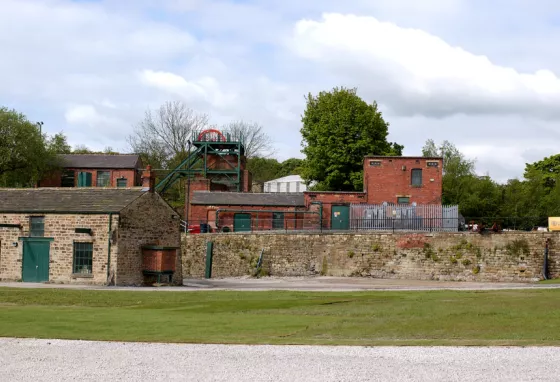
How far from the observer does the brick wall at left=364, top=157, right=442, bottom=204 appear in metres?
50.5

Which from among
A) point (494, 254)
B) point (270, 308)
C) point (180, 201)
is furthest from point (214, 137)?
point (270, 308)

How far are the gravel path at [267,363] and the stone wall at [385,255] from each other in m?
27.6

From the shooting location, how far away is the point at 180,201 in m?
68.4

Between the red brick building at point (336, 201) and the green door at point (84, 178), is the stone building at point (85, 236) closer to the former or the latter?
the red brick building at point (336, 201)

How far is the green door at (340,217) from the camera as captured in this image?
49.7 metres

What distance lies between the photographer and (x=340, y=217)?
50.5 m

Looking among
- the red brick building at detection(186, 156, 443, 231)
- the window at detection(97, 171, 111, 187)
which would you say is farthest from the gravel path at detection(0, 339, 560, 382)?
the window at detection(97, 171, 111, 187)

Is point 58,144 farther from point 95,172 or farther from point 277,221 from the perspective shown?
point 277,221

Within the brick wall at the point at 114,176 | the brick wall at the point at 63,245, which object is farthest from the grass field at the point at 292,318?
the brick wall at the point at 114,176

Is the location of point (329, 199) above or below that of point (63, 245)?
above

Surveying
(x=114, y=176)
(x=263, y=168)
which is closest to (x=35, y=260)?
(x=114, y=176)

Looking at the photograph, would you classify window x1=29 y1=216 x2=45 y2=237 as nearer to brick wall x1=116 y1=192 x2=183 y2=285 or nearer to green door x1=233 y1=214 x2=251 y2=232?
brick wall x1=116 y1=192 x2=183 y2=285

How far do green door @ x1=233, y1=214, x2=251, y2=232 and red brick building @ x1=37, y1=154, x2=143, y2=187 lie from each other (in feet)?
50.2

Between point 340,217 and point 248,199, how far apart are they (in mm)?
6874
